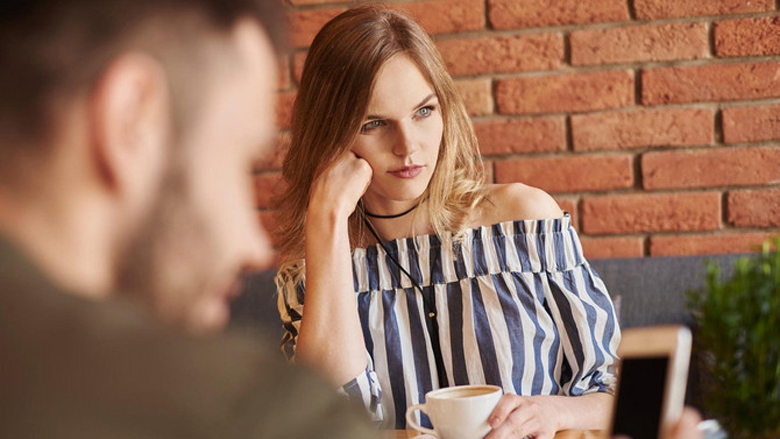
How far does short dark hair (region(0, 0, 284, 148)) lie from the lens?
32 cm

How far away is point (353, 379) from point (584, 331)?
413 mm

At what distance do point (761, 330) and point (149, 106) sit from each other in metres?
0.44

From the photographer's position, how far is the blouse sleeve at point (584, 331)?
150 cm

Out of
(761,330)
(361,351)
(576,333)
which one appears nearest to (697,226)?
(576,333)

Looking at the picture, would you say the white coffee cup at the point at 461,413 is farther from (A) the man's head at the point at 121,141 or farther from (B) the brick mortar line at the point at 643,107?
(B) the brick mortar line at the point at 643,107

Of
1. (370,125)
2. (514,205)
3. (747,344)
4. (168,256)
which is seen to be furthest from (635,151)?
(168,256)

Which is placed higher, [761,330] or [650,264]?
[761,330]

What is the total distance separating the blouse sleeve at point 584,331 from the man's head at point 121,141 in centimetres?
125

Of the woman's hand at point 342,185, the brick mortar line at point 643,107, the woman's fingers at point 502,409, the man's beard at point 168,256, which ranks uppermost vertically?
the brick mortar line at point 643,107

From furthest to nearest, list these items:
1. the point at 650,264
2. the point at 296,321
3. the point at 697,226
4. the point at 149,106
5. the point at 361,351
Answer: the point at 697,226 < the point at 650,264 < the point at 296,321 < the point at 361,351 < the point at 149,106

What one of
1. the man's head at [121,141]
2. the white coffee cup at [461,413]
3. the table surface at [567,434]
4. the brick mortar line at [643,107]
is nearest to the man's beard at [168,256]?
the man's head at [121,141]

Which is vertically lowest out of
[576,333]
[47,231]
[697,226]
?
[576,333]

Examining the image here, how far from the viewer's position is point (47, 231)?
31 cm

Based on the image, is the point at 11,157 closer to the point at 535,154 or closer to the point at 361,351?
the point at 361,351
